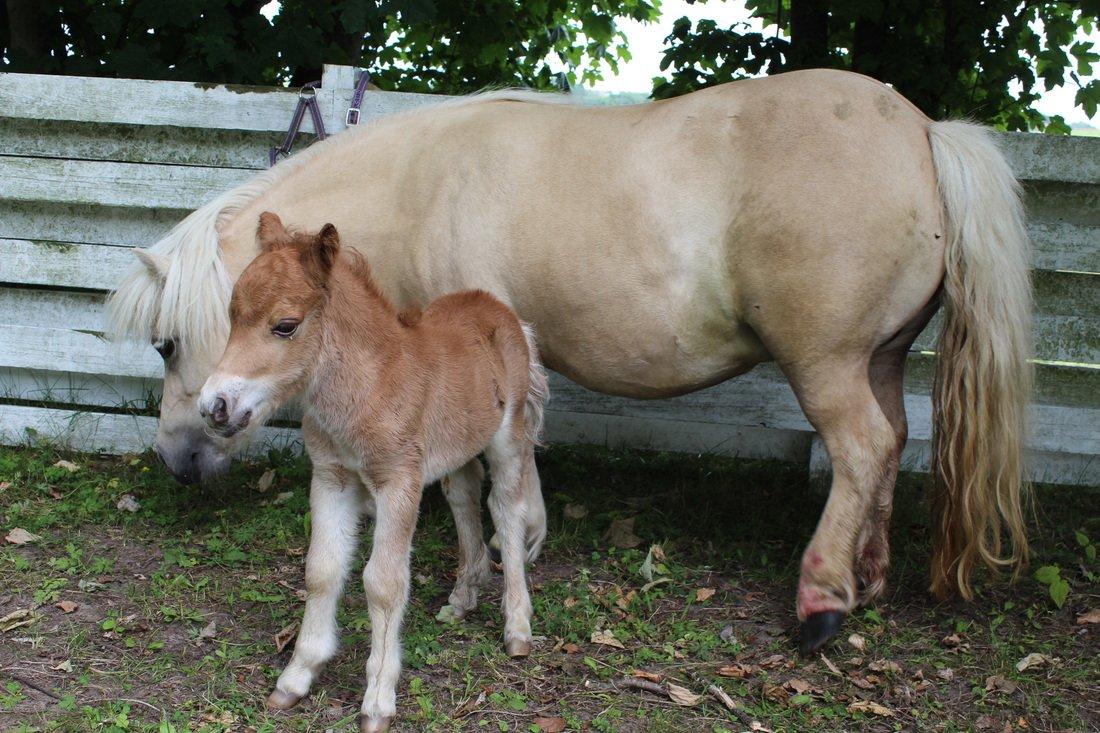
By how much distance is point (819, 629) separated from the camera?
3707 mm

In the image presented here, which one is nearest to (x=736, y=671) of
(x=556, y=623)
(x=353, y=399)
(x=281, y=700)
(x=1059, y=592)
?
(x=556, y=623)

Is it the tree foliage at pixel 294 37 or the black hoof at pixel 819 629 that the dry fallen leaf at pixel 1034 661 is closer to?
the black hoof at pixel 819 629

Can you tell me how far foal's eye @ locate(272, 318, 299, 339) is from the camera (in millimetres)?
2943

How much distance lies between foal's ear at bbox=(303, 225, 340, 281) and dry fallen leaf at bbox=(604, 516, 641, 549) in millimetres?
2185

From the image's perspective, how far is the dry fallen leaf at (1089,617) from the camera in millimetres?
3967

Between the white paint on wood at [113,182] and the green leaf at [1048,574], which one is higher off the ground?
the white paint on wood at [113,182]

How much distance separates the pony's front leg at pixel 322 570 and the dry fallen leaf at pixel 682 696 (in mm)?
1151

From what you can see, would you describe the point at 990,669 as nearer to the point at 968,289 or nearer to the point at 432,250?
the point at 968,289

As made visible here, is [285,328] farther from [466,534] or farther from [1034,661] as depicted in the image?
[1034,661]

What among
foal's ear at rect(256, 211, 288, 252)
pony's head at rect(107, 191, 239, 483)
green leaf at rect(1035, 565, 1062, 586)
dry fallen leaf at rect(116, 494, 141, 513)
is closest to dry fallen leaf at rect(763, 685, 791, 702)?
green leaf at rect(1035, 565, 1062, 586)

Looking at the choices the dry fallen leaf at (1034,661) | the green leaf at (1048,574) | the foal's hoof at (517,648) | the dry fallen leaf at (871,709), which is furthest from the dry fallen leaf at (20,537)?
the green leaf at (1048,574)

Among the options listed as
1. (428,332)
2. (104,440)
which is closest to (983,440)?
(428,332)

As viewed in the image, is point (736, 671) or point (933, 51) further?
point (933, 51)

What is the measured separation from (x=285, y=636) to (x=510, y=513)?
3.03ft
